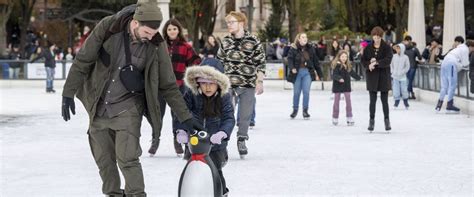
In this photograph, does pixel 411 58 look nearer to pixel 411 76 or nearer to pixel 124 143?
pixel 411 76

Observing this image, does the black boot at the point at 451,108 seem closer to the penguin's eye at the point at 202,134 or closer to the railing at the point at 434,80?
the railing at the point at 434,80

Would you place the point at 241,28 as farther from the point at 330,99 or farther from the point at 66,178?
the point at 330,99

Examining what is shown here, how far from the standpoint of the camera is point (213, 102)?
980 centimetres

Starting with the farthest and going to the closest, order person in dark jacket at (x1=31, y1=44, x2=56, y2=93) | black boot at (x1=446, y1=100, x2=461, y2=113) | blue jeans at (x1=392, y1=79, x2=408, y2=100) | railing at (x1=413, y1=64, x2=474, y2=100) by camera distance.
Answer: person in dark jacket at (x1=31, y1=44, x2=56, y2=93) < blue jeans at (x1=392, y1=79, x2=408, y2=100) < railing at (x1=413, y1=64, x2=474, y2=100) < black boot at (x1=446, y1=100, x2=461, y2=113)

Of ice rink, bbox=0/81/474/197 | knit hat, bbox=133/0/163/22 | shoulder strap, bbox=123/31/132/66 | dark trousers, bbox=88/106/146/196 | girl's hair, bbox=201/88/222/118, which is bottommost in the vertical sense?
ice rink, bbox=0/81/474/197

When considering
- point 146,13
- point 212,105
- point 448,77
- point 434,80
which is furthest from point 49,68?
point 146,13

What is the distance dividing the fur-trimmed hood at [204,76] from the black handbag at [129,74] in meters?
0.97

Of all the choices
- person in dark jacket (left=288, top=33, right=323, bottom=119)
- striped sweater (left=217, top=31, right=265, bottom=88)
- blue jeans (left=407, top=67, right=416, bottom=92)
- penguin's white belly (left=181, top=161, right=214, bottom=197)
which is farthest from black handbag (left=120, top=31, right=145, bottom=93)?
blue jeans (left=407, top=67, right=416, bottom=92)

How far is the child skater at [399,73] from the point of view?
25719 millimetres

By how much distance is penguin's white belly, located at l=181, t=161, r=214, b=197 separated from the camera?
26.0ft

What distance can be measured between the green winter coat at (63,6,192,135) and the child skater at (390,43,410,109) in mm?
17646

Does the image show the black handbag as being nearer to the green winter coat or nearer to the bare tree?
the green winter coat

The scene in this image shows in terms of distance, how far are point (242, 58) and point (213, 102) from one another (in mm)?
4385

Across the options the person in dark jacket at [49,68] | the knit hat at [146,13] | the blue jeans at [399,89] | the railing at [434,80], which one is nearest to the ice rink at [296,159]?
the railing at [434,80]
